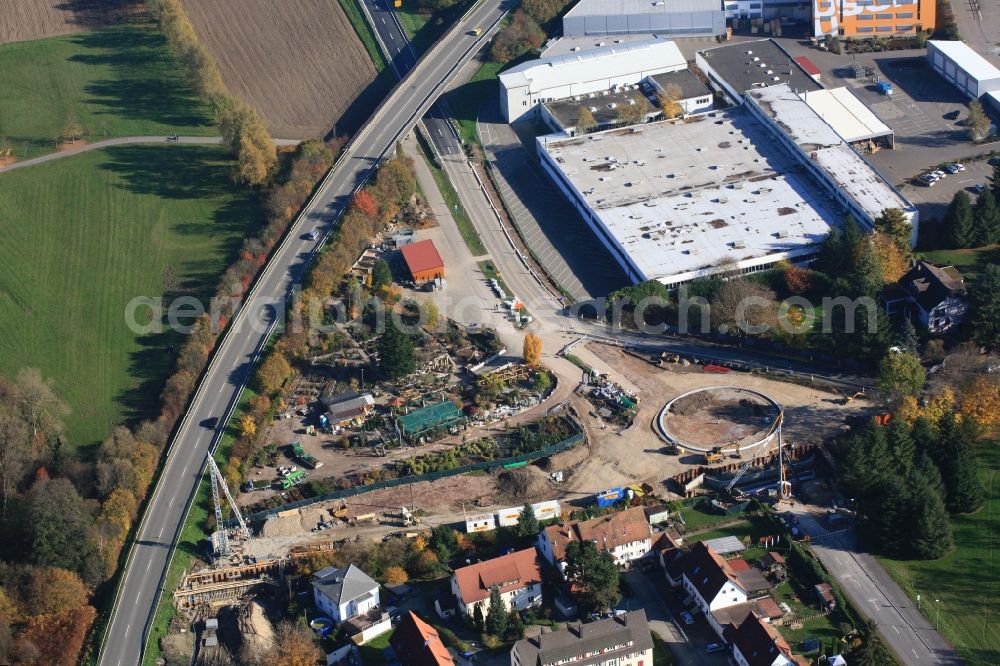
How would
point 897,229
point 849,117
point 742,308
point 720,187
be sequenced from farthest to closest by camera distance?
point 849,117
point 720,187
point 897,229
point 742,308

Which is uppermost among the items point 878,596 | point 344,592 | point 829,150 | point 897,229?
point 829,150

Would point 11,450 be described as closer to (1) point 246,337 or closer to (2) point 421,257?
(1) point 246,337

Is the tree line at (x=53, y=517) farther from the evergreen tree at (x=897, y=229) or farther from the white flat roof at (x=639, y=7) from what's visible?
the white flat roof at (x=639, y=7)

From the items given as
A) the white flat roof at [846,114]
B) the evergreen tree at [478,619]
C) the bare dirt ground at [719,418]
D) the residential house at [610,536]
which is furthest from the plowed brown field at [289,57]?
the evergreen tree at [478,619]

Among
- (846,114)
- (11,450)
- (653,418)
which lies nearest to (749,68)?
(846,114)

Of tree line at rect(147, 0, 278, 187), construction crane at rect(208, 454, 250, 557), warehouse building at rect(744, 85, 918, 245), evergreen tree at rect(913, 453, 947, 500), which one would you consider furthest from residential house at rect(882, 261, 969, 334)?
tree line at rect(147, 0, 278, 187)

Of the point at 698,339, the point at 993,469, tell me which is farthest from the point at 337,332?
the point at 993,469
